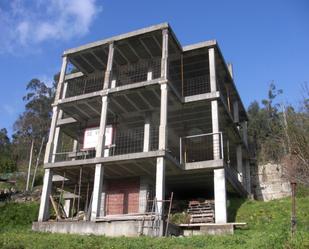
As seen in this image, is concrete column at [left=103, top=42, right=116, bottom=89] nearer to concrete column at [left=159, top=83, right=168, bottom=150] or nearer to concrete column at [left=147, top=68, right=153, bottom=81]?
concrete column at [left=147, top=68, right=153, bottom=81]

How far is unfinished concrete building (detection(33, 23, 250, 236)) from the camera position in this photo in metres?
16.6

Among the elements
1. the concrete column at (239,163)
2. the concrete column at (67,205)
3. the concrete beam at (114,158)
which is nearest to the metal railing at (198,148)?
the concrete column at (239,163)

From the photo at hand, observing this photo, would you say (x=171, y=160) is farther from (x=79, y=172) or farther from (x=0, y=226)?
(x=0, y=226)

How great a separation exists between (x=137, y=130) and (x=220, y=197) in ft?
23.3

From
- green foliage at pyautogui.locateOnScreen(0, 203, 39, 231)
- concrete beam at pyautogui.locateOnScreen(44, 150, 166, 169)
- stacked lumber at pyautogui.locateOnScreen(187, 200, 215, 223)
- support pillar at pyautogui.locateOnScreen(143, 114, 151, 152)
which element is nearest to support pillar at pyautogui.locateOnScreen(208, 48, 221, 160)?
stacked lumber at pyautogui.locateOnScreen(187, 200, 215, 223)

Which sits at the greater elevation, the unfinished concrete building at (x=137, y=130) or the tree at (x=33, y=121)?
the tree at (x=33, y=121)

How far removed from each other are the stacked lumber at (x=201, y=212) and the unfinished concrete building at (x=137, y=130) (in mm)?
454

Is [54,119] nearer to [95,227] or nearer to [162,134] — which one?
[162,134]

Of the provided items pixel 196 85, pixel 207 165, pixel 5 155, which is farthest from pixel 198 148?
pixel 5 155

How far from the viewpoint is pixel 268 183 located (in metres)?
26.2

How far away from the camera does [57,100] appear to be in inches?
784

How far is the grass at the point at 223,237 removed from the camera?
333 inches

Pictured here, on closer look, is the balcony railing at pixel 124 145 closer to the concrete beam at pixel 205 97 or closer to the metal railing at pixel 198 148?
the metal railing at pixel 198 148

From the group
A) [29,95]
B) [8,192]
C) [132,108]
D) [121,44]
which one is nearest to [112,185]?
[132,108]
